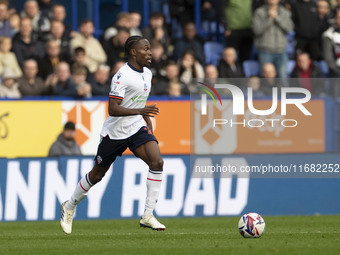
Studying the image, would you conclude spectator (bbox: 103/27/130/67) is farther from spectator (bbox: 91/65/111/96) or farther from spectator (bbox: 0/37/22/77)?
spectator (bbox: 0/37/22/77)

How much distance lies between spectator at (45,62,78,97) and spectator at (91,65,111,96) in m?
0.50

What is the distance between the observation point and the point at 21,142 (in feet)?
57.5

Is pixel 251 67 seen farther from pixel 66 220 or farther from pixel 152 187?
pixel 66 220

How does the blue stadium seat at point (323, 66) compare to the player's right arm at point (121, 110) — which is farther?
the blue stadium seat at point (323, 66)

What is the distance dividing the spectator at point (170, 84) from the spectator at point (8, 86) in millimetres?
2764

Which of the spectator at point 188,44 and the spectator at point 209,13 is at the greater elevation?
the spectator at point 209,13

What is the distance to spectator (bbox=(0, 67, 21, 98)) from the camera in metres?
17.5

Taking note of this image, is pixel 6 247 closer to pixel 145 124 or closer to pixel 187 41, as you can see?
pixel 145 124

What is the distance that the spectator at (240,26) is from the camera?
20312 mm

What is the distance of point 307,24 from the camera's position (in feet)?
67.9

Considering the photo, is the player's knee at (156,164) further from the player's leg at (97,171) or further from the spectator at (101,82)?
the spectator at (101,82)

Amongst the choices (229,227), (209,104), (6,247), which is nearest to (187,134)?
(209,104)

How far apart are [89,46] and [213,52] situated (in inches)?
128

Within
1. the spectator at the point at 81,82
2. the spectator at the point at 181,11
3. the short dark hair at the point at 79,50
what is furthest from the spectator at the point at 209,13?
the spectator at the point at 81,82
